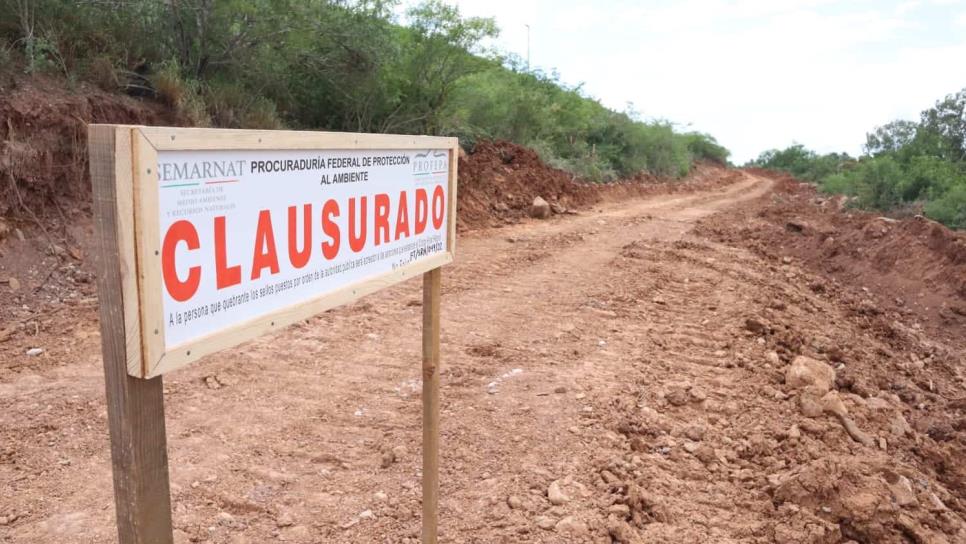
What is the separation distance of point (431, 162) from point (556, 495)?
1.53m

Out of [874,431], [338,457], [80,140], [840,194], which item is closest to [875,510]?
[874,431]

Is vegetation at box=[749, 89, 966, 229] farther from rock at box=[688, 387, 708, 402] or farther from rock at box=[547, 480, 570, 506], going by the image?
rock at box=[547, 480, 570, 506]

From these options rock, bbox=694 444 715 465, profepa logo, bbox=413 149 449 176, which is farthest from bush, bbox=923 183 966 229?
profepa logo, bbox=413 149 449 176

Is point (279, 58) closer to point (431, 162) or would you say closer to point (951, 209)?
point (431, 162)

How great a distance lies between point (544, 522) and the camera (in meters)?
2.94

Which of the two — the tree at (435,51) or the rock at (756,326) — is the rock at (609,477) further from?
the tree at (435,51)

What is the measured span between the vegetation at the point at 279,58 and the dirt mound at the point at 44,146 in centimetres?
29

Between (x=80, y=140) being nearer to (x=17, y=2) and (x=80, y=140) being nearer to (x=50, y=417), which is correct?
(x=17, y=2)

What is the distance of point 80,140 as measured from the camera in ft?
22.2

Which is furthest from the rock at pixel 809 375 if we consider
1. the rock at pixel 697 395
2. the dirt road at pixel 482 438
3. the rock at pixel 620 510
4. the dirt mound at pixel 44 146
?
the dirt mound at pixel 44 146

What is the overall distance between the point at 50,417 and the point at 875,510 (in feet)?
13.4

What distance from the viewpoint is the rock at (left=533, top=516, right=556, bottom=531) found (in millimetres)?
2918

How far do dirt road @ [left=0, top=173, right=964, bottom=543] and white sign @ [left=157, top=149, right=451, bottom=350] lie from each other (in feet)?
4.38

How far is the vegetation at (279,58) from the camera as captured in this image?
290 inches
